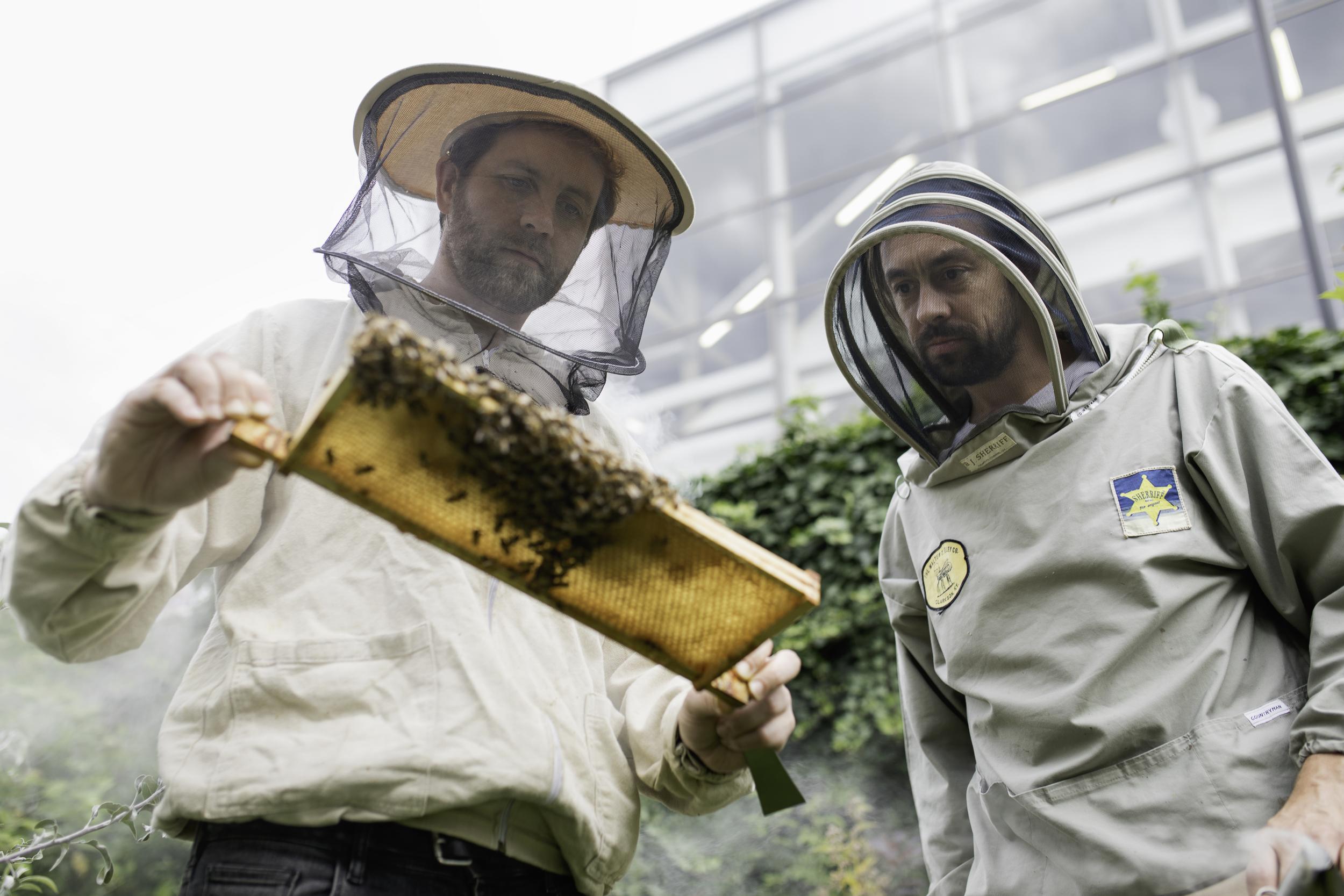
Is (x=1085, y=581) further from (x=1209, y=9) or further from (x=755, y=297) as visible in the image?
(x=1209, y=9)

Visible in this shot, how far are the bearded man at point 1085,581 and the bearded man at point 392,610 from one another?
0.65 metres

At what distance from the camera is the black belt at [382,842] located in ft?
4.96

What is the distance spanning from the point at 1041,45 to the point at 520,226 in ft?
26.1

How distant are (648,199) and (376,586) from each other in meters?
1.34

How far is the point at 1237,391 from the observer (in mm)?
2125

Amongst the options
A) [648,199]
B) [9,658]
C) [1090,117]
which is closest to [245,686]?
[648,199]

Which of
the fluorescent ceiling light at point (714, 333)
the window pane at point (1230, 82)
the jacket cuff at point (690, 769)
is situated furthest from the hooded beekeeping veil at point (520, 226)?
the window pane at point (1230, 82)

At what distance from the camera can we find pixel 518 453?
1.38 meters

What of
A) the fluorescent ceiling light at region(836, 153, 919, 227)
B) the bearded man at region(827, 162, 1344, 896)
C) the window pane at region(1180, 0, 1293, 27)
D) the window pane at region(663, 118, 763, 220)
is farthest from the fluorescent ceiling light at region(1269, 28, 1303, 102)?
the bearded man at region(827, 162, 1344, 896)

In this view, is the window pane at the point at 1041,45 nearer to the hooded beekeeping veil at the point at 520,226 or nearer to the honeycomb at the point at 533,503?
the hooded beekeeping veil at the point at 520,226

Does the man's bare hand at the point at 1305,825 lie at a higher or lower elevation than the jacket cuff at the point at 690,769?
lower

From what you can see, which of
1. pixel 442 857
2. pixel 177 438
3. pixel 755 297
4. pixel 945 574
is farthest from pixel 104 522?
pixel 755 297

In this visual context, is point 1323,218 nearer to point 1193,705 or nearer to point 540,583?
→ point 1193,705

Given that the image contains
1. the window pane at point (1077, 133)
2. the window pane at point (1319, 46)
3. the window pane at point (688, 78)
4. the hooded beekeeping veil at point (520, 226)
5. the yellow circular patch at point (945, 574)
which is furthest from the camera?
the window pane at point (688, 78)
